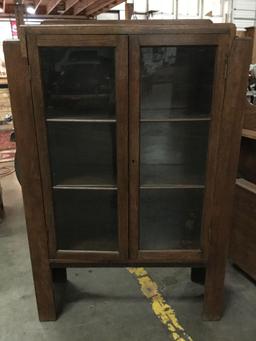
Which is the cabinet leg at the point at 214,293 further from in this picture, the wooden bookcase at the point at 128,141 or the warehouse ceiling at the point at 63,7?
the warehouse ceiling at the point at 63,7

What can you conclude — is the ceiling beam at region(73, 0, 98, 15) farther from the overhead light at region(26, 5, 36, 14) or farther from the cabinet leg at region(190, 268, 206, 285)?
the cabinet leg at region(190, 268, 206, 285)

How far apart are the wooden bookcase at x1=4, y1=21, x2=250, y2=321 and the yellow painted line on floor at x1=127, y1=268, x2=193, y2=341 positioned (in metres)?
0.18

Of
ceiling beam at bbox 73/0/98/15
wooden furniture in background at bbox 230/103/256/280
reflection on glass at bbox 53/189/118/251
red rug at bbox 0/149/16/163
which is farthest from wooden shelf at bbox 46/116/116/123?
ceiling beam at bbox 73/0/98/15

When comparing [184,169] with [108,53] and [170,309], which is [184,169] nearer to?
[108,53]

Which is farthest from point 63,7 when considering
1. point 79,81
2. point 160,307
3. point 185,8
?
point 160,307

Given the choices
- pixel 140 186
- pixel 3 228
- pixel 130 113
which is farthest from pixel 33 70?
pixel 3 228

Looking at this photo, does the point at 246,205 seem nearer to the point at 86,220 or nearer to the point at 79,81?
the point at 86,220

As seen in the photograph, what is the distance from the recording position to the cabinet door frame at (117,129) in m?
1.14

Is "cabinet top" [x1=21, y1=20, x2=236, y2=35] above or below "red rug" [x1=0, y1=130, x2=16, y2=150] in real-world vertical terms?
above

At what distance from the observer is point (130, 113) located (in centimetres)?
124

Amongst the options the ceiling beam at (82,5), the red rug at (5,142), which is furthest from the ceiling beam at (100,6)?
the red rug at (5,142)

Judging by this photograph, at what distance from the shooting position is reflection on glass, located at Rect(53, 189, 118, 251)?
1.46 m

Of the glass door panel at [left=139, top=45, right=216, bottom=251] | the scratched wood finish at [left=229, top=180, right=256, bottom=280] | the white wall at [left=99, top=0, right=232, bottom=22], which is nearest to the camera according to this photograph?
the glass door panel at [left=139, top=45, right=216, bottom=251]

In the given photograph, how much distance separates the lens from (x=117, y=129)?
1.27 meters
